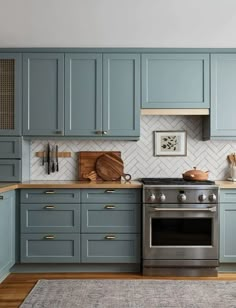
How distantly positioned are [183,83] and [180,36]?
58 centimetres

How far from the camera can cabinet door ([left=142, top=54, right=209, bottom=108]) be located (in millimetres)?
4125

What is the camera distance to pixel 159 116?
448 cm

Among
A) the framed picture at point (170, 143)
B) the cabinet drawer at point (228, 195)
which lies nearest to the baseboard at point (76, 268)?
the cabinet drawer at point (228, 195)

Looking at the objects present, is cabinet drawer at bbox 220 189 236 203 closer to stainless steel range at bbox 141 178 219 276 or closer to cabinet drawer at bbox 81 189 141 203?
stainless steel range at bbox 141 178 219 276

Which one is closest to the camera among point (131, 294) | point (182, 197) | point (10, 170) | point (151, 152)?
point (131, 294)

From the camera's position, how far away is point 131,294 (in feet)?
10.7

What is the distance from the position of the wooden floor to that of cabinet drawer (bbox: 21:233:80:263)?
16 cm

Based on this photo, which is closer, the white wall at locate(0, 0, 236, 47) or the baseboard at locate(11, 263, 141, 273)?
the white wall at locate(0, 0, 236, 47)

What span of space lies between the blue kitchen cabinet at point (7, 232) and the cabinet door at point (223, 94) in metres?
2.20

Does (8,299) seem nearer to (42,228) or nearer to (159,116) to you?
(42,228)

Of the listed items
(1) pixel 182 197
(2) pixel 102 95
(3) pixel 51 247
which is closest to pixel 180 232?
(1) pixel 182 197

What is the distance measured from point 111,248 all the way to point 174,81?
187 centimetres

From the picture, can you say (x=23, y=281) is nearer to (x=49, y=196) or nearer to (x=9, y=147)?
(x=49, y=196)

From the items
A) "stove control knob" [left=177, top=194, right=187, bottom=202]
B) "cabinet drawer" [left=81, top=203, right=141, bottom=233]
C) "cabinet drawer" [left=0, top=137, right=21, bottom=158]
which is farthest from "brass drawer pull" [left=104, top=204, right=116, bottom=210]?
"cabinet drawer" [left=0, top=137, right=21, bottom=158]
